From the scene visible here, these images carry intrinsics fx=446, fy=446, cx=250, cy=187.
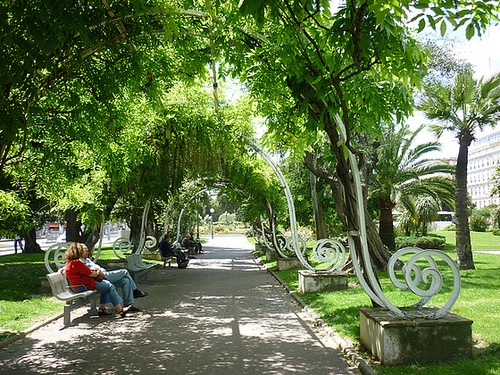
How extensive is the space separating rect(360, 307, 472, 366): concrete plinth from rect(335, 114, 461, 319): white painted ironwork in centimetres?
19

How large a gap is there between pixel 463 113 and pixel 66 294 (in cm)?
1192

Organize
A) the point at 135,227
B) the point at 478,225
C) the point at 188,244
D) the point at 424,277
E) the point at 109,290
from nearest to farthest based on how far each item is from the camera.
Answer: the point at 424,277 → the point at 109,290 → the point at 188,244 → the point at 135,227 → the point at 478,225

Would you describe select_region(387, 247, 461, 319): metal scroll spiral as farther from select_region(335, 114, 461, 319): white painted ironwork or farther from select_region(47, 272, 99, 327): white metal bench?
select_region(47, 272, 99, 327): white metal bench

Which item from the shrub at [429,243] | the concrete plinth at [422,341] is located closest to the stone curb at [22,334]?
the concrete plinth at [422,341]

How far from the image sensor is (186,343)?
6.19 metres

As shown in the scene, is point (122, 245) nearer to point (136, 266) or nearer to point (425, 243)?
point (136, 266)

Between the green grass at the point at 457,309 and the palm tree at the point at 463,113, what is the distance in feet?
3.88

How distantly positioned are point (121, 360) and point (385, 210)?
54.4 feet

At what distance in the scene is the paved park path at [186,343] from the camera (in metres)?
5.10

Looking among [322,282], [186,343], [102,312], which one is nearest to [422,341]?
[186,343]

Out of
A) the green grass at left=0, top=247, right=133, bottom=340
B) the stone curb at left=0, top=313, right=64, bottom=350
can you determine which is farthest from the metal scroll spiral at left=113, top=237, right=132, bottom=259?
the stone curb at left=0, top=313, right=64, bottom=350

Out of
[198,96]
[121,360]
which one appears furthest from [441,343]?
[198,96]

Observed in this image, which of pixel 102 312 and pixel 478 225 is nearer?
pixel 102 312

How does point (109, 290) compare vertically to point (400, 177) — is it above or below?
below
